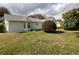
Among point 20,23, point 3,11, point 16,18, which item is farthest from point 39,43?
point 3,11

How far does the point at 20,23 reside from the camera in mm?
2840

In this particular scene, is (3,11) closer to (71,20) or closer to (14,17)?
(14,17)

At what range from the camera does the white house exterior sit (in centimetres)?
280

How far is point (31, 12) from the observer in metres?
2.85

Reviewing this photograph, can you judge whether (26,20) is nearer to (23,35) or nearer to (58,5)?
(23,35)

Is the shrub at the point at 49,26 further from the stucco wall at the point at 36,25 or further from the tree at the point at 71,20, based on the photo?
the tree at the point at 71,20

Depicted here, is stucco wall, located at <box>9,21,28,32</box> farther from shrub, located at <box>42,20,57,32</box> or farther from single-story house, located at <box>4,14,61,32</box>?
shrub, located at <box>42,20,57,32</box>

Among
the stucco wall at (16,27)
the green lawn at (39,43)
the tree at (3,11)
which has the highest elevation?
the tree at (3,11)

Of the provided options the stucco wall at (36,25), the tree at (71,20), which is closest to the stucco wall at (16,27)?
the stucco wall at (36,25)

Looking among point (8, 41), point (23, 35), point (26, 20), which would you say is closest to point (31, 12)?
point (26, 20)

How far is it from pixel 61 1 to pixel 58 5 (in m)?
0.08

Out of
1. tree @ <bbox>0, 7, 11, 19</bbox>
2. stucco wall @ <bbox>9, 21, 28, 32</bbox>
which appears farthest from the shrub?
tree @ <bbox>0, 7, 11, 19</bbox>

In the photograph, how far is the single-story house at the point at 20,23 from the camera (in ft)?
9.19

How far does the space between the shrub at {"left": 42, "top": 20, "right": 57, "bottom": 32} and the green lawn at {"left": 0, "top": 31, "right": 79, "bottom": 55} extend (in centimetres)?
7
